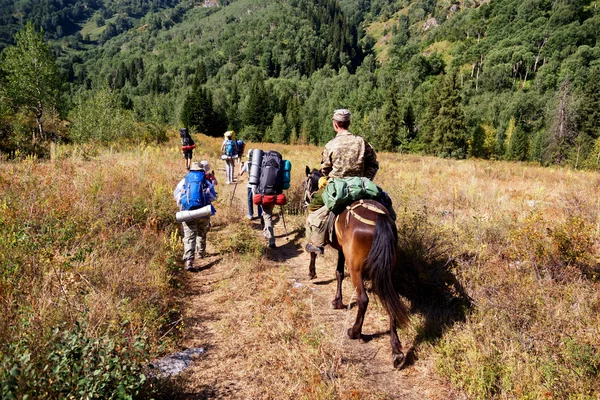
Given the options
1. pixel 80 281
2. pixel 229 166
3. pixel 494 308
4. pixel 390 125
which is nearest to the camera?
pixel 80 281

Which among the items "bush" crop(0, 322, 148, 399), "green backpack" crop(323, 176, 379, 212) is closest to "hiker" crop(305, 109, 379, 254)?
"green backpack" crop(323, 176, 379, 212)

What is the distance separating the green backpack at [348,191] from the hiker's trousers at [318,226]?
81 centimetres

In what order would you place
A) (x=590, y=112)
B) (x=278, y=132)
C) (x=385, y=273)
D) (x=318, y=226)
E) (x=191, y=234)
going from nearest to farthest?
(x=385, y=273), (x=318, y=226), (x=191, y=234), (x=590, y=112), (x=278, y=132)

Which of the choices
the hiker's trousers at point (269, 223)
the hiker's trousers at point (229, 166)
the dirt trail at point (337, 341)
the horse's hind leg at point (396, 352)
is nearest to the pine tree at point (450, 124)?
the hiker's trousers at point (229, 166)

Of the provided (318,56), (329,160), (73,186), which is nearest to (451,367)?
(329,160)

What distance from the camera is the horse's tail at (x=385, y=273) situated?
3.62m

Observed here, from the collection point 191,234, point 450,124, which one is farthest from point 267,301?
point 450,124

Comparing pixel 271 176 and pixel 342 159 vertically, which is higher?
pixel 342 159

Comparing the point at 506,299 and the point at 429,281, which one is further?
the point at 429,281

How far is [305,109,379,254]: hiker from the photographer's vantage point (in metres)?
4.95

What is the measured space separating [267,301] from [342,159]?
2482 millimetres

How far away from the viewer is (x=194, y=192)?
19.9 ft

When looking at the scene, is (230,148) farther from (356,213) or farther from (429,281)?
(429,281)

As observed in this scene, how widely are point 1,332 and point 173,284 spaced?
8.87 ft
